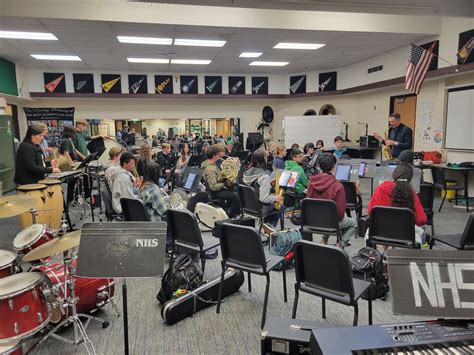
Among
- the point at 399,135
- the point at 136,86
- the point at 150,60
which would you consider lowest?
the point at 399,135

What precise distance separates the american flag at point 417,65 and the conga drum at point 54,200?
21.4 ft

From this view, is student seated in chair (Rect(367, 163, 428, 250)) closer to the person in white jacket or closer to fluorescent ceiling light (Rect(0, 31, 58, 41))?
the person in white jacket

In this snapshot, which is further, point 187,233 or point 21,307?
point 187,233

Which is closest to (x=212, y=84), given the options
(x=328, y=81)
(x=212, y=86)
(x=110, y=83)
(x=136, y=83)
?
(x=212, y=86)

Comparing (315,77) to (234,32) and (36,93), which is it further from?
(36,93)

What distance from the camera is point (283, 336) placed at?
165 cm

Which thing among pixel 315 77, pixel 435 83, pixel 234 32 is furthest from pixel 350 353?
pixel 315 77

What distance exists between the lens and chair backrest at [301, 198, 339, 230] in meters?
3.62

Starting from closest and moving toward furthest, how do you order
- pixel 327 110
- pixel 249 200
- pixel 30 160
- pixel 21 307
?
pixel 21 307 < pixel 249 200 < pixel 30 160 < pixel 327 110

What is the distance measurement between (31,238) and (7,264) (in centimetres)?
28

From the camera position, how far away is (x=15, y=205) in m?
2.89

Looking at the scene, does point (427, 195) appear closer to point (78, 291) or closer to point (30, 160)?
point (78, 291)

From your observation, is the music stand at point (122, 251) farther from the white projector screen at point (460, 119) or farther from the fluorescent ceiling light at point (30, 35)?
the white projector screen at point (460, 119)

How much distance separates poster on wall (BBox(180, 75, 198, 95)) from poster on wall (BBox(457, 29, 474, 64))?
7.51 m
